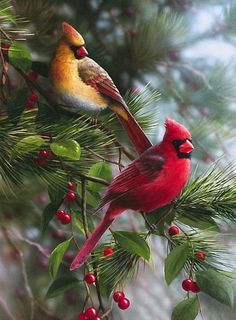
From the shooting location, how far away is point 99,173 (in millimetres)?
1019

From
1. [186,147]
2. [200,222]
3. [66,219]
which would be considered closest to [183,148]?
[186,147]

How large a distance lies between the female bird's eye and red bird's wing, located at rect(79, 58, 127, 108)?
0.03ft

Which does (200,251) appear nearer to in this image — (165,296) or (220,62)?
(165,296)

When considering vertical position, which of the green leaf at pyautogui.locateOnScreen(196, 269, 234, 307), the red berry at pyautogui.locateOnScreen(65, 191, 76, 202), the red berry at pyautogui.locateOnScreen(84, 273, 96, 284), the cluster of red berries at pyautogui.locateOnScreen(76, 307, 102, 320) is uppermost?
the red berry at pyautogui.locateOnScreen(65, 191, 76, 202)

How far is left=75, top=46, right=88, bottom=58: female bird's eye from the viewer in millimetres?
1048

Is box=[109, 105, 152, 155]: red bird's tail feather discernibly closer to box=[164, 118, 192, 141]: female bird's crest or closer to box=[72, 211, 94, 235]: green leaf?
box=[164, 118, 192, 141]: female bird's crest

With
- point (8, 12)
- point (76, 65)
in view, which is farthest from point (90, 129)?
point (8, 12)

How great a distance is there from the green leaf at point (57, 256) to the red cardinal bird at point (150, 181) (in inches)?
0.9

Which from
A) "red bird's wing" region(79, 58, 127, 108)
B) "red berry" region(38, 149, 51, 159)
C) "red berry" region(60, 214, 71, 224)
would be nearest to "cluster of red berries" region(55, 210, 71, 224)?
"red berry" region(60, 214, 71, 224)

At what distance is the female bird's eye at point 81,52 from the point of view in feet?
3.44

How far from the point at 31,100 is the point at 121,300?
36 cm

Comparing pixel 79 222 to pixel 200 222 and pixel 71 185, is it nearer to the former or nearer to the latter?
pixel 71 185

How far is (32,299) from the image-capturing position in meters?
1.02

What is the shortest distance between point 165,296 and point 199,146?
→ 0.84ft
